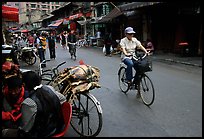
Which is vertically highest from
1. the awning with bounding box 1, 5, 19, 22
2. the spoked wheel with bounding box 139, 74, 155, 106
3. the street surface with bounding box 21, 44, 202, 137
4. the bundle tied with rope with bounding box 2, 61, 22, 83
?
the awning with bounding box 1, 5, 19, 22

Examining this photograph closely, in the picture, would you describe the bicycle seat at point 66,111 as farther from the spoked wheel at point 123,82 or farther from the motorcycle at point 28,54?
the motorcycle at point 28,54

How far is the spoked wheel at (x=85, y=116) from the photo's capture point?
4.27m

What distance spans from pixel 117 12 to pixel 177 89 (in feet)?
53.3

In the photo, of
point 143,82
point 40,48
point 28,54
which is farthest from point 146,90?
point 28,54

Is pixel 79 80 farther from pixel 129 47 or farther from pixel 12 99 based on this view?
pixel 129 47

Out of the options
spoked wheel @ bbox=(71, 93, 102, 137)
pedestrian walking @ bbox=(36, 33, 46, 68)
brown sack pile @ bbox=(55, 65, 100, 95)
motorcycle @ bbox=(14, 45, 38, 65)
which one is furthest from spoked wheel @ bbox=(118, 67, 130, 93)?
motorcycle @ bbox=(14, 45, 38, 65)

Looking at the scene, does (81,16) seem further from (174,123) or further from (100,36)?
(174,123)

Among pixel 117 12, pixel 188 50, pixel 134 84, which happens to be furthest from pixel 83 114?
pixel 117 12

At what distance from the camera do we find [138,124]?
16.1ft

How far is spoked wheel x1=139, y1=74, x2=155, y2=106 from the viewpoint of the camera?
239 inches

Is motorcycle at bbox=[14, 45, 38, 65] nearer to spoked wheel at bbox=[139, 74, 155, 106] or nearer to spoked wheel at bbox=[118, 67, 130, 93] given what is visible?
spoked wheel at bbox=[118, 67, 130, 93]

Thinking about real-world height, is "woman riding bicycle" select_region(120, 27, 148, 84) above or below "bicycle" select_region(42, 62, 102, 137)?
above

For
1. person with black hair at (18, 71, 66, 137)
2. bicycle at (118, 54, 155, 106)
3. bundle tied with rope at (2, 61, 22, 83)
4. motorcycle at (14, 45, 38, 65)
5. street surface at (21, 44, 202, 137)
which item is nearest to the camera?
person with black hair at (18, 71, 66, 137)

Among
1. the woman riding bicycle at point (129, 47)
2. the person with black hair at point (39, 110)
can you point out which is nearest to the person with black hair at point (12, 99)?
the person with black hair at point (39, 110)
